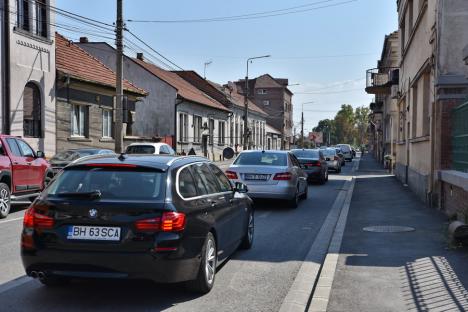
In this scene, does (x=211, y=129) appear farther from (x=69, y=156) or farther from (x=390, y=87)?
(x=69, y=156)

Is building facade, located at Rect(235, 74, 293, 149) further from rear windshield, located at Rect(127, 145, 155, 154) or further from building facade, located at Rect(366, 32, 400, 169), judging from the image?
rear windshield, located at Rect(127, 145, 155, 154)

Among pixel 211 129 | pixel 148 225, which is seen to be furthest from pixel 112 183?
pixel 211 129

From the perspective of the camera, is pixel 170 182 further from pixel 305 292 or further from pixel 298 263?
pixel 298 263

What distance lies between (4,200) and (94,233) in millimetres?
7897

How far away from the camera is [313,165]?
22906mm

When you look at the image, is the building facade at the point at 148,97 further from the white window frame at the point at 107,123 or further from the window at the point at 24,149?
the window at the point at 24,149

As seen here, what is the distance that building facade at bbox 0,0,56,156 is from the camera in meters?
20.5

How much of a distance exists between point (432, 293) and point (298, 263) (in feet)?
6.97

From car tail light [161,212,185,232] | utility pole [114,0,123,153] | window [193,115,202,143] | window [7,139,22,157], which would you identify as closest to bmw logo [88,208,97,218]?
car tail light [161,212,185,232]

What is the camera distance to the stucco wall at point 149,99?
4225 centimetres

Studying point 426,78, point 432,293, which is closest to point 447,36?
point 426,78

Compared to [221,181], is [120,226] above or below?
below

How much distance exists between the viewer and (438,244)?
873 cm

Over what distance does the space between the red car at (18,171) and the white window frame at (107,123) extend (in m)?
13.5
